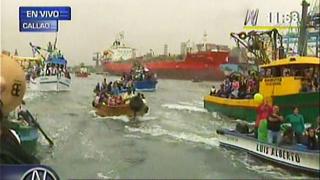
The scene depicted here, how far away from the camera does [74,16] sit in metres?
2.21

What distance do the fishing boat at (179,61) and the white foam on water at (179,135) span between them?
301 millimetres

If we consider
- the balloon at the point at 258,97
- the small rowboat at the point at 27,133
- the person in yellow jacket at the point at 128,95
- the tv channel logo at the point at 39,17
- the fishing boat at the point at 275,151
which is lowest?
the fishing boat at the point at 275,151

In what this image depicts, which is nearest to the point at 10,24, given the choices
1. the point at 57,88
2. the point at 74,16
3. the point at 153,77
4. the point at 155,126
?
the point at 74,16

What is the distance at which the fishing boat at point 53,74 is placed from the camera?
2303mm

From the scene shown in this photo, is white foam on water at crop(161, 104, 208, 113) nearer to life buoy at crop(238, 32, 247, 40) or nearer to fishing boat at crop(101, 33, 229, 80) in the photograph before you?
fishing boat at crop(101, 33, 229, 80)

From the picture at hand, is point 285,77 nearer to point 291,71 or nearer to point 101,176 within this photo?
point 291,71

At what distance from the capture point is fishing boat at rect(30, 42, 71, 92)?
2.30m

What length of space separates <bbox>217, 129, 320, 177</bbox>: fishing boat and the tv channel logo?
105 centimetres

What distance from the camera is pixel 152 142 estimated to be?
2.69m

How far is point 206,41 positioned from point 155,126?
2.17 feet

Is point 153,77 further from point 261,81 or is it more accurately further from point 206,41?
point 261,81

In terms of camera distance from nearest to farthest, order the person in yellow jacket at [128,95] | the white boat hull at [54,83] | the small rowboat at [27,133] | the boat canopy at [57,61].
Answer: the small rowboat at [27,133], the boat canopy at [57,61], the white boat hull at [54,83], the person in yellow jacket at [128,95]

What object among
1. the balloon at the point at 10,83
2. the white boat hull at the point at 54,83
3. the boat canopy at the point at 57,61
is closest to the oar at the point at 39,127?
the white boat hull at the point at 54,83

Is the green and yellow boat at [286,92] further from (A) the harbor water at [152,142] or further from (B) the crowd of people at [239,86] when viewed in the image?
(A) the harbor water at [152,142]
